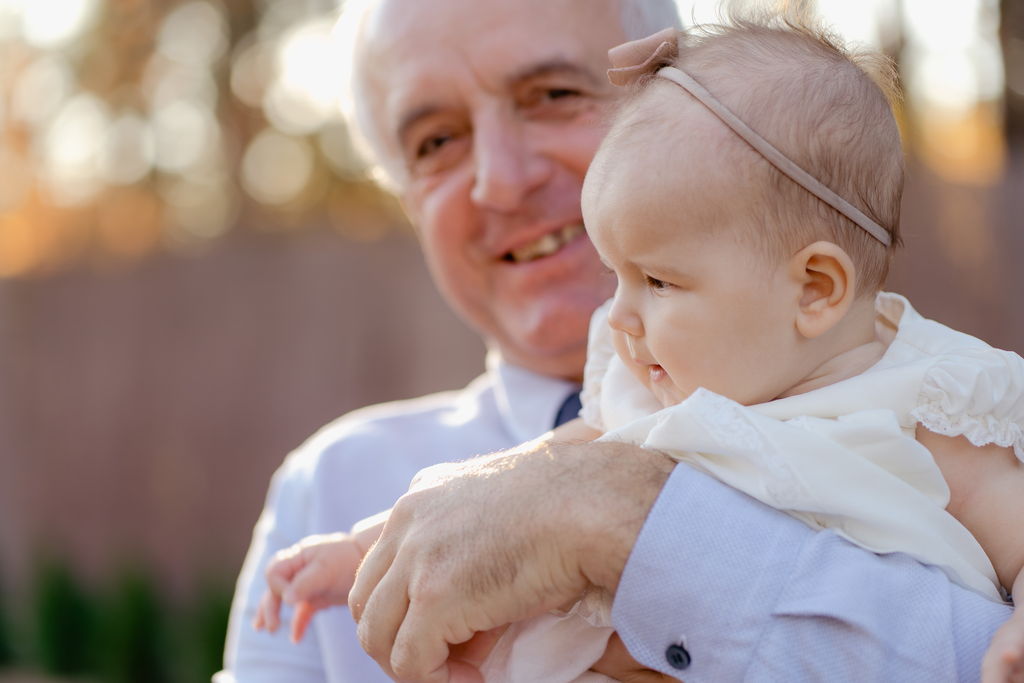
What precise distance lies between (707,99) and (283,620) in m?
1.36

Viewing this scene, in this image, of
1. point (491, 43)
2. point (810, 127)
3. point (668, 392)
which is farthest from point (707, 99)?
point (491, 43)

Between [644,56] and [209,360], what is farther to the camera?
[209,360]

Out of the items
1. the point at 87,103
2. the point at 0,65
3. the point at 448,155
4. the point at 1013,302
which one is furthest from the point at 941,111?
the point at 0,65

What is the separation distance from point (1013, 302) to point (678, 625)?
5165 mm

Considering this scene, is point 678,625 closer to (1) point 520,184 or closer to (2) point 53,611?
(1) point 520,184

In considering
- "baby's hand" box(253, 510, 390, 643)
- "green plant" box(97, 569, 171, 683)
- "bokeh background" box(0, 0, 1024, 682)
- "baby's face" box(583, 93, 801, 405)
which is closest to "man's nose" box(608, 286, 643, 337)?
"baby's face" box(583, 93, 801, 405)

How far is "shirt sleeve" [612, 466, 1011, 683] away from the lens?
4.29 feet

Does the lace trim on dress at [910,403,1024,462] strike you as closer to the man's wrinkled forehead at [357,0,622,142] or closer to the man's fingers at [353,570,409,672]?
the man's fingers at [353,570,409,672]

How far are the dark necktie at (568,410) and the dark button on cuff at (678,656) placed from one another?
1.01 meters

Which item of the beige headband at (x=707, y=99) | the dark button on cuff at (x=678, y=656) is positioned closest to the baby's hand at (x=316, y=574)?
the dark button on cuff at (x=678, y=656)

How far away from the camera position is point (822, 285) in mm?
1460

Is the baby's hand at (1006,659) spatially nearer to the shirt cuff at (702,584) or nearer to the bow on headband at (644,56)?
the shirt cuff at (702,584)

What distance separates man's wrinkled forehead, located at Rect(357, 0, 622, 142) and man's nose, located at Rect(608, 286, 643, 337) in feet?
2.95

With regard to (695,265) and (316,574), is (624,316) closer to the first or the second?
(695,265)
